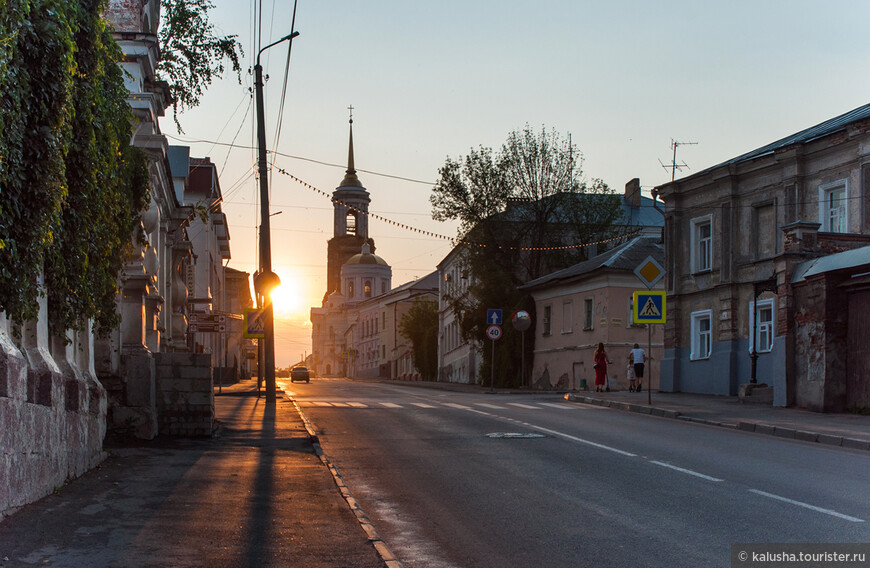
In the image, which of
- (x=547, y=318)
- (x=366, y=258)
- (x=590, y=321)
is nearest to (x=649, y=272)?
(x=590, y=321)

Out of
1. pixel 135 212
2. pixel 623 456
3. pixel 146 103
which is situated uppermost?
pixel 146 103

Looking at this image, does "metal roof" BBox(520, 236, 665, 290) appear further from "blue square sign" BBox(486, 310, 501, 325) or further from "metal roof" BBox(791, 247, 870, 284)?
"metal roof" BBox(791, 247, 870, 284)

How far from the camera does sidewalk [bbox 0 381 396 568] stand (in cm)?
691

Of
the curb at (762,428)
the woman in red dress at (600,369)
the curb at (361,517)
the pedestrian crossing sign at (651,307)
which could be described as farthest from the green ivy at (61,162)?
the woman in red dress at (600,369)

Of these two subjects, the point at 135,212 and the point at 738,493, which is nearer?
the point at 738,493

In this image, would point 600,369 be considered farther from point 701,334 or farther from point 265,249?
point 265,249

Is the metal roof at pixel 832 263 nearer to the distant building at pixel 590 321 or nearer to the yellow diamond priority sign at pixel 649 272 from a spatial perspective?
the yellow diamond priority sign at pixel 649 272

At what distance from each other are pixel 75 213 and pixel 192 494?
10.1ft

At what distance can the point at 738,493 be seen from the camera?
10.1 meters

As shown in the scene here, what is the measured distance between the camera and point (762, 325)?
104 feet

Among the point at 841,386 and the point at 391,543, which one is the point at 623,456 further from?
the point at 841,386

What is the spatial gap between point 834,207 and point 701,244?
252 inches

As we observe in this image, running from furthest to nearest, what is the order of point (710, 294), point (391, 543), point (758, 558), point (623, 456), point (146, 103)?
1. point (710, 294)
2. point (146, 103)
3. point (623, 456)
4. point (391, 543)
5. point (758, 558)

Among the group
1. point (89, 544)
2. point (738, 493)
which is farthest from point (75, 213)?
point (738, 493)
